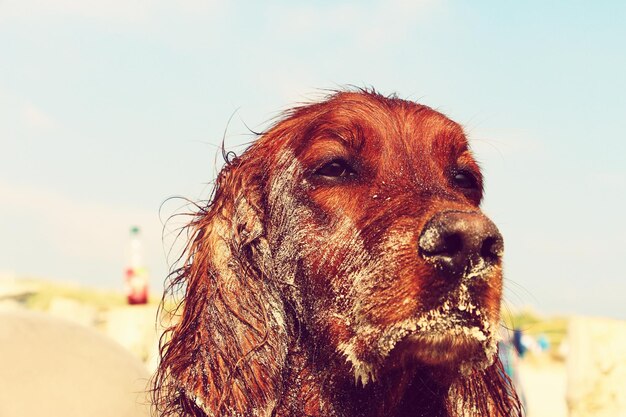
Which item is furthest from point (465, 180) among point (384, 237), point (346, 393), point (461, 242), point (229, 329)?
point (229, 329)

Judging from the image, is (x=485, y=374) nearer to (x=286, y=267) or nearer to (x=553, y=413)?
(x=286, y=267)

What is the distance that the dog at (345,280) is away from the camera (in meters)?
2.42

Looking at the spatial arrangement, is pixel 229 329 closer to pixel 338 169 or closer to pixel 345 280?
pixel 345 280

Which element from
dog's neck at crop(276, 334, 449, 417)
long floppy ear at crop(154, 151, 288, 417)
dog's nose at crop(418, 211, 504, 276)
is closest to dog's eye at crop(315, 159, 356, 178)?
long floppy ear at crop(154, 151, 288, 417)

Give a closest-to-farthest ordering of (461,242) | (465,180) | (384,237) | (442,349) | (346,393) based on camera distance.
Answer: (461,242) → (442,349) → (384,237) → (346,393) → (465,180)

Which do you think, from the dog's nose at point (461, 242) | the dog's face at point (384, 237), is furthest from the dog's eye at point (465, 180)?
the dog's nose at point (461, 242)

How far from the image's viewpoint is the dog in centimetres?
242

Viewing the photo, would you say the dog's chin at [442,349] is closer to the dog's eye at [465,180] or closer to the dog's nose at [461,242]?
the dog's nose at [461,242]

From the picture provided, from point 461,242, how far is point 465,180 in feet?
3.05

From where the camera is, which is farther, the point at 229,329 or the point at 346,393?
the point at 229,329

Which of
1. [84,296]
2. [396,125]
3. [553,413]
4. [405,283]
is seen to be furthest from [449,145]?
[84,296]

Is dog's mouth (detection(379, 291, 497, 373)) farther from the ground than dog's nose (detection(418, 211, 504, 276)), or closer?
closer

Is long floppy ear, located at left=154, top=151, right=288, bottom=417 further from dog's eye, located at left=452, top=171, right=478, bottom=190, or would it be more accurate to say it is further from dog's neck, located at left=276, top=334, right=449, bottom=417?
dog's eye, located at left=452, top=171, right=478, bottom=190

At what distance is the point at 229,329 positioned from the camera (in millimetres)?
2961
